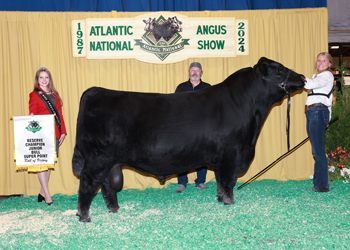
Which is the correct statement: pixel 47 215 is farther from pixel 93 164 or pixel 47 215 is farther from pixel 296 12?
pixel 296 12

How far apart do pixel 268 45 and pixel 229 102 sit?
Answer: 2.05 m

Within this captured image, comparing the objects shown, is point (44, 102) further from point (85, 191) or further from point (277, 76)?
point (277, 76)

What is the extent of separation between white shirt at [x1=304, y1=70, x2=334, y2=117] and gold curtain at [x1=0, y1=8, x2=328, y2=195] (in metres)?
0.97

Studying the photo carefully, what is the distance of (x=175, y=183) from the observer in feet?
16.1

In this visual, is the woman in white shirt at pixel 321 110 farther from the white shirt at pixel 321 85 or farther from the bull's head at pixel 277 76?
the bull's head at pixel 277 76

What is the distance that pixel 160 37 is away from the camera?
469cm

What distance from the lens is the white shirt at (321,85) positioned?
147 inches

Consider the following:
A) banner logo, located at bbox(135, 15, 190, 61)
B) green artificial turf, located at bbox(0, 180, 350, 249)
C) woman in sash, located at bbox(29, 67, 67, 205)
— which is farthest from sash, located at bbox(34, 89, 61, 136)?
banner logo, located at bbox(135, 15, 190, 61)

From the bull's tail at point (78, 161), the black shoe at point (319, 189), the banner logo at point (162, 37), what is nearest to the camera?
the bull's tail at point (78, 161)

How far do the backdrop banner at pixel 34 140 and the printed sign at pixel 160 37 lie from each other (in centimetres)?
135

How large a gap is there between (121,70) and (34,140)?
1.70 meters

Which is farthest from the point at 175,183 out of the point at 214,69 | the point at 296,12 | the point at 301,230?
the point at 296,12

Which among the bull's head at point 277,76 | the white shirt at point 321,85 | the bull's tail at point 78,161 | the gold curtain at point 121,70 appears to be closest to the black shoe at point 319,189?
the gold curtain at point 121,70

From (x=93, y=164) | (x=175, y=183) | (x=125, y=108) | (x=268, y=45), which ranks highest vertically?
(x=268, y=45)
